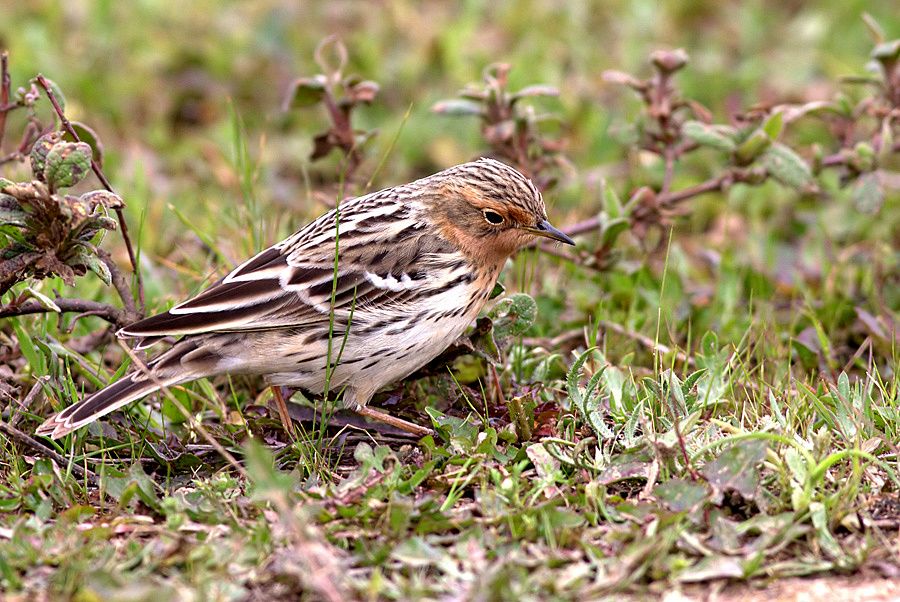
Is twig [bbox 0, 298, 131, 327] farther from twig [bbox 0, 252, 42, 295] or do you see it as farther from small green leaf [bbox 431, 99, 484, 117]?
small green leaf [bbox 431, 99, 484, 117]

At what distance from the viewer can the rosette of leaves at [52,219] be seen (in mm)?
5328

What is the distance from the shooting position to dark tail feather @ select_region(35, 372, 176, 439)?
17.6 feet

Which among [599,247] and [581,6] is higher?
[581,6]

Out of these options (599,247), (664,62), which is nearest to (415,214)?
(599,247)

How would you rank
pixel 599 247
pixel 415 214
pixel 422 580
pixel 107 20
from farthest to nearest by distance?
pixel 107 20 → pixel 599 247 → pixel 415 214 → pixel 422 580

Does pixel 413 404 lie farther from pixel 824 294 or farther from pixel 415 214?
pixel 824 294

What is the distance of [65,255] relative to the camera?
5.54 meters

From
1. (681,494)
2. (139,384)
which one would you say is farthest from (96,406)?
(681,494)

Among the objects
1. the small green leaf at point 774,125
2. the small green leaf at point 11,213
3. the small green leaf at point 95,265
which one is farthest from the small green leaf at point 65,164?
the small green leaf at point 774,125

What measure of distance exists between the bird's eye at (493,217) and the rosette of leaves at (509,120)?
1.22 m

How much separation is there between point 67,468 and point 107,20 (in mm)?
6475

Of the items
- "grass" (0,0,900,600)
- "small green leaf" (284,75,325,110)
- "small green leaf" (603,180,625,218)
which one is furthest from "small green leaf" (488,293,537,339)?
"small green leaf" (284,75,325,110)

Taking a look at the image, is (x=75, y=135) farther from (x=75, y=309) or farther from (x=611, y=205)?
(x=611, y=205)

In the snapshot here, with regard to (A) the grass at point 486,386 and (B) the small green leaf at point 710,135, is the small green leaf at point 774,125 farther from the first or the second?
(A) the grass at point 486,386
